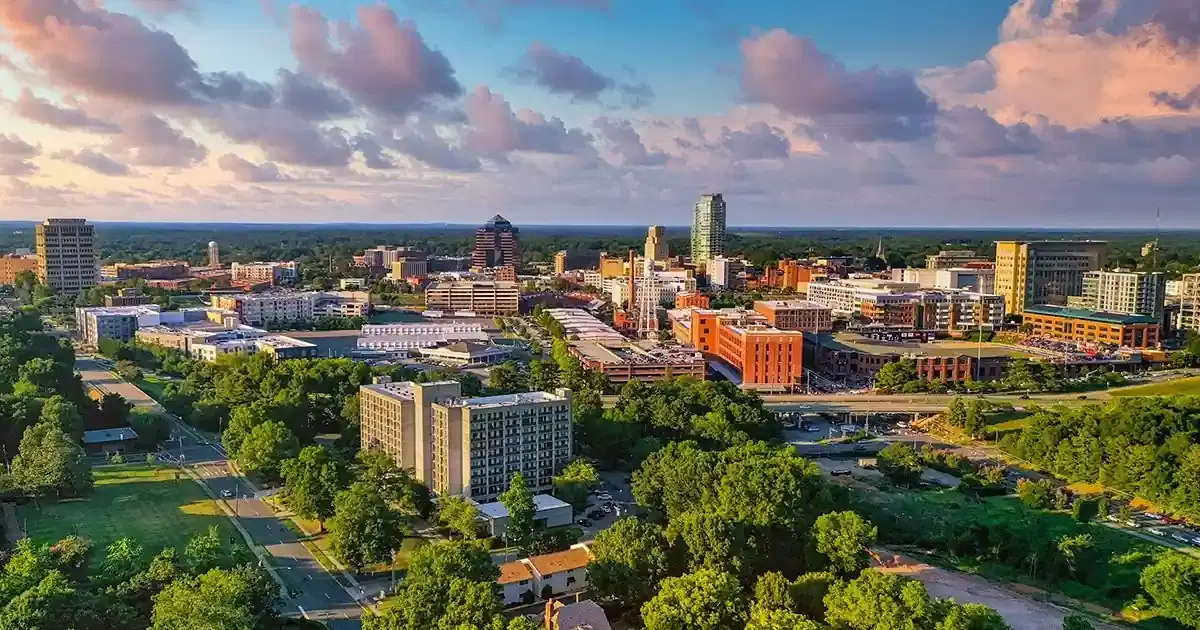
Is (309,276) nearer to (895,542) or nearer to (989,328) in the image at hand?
(989,328)

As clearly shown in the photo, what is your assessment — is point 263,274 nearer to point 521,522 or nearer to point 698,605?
point 521,522

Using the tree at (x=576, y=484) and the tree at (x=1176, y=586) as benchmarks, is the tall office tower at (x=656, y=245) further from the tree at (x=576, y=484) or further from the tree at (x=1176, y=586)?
Answer: the tree at (x=1176, y=586)

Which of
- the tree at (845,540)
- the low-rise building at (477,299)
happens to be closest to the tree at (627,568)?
the tree at (845,540)

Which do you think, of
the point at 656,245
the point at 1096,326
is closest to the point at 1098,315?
the point at 1096,326

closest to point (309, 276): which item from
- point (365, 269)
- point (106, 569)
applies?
point (365, 269)

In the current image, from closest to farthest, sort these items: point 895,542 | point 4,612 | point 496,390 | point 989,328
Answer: point 4,612 < point 895,542 < point 496,390 < point 989,328
